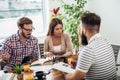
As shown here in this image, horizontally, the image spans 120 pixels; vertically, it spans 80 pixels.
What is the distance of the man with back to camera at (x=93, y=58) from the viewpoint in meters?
1.73

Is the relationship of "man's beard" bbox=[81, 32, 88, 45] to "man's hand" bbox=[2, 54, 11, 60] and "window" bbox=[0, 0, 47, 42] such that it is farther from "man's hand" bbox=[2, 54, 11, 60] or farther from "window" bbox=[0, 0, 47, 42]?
"window" bbox=[0, 0, 47, 42]

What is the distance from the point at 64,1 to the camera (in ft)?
14.3

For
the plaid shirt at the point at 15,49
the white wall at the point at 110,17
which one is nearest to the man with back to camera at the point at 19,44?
the plaid shirt at the point at 15,49

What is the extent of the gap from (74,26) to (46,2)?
840mm

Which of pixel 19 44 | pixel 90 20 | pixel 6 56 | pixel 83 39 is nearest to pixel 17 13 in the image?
pixel 19 44

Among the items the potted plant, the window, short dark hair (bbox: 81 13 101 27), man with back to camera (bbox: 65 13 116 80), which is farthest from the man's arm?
the window

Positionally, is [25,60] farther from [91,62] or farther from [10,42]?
[91,62]

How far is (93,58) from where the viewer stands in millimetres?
1742

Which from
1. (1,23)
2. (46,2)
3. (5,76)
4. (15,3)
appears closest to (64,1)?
(46,2)

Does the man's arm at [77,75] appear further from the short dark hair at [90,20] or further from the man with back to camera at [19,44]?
the man with back to camera at [19,44]

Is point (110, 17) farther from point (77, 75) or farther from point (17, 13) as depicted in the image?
point (77, 75)

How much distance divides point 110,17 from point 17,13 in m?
1.79

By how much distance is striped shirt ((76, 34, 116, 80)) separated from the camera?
1729mm

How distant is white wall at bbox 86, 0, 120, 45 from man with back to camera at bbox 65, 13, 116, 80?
203cm
